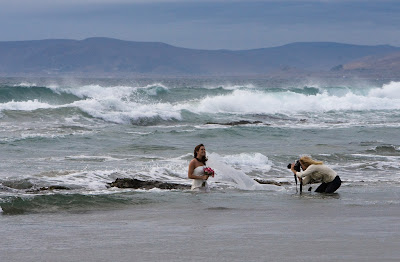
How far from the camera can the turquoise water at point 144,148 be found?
45.1ft

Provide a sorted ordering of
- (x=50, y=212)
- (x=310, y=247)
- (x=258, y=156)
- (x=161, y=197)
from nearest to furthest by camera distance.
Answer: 1. (x=310, y=247)
2. (x=50, y=212)
3. (x=161, y=197)
4. (x=258, y=156)

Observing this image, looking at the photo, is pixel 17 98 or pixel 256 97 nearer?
pixel 17 98

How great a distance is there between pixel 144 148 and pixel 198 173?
881 cm

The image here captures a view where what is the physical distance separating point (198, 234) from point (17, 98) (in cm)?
3888

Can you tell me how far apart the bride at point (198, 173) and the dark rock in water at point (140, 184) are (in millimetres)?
845

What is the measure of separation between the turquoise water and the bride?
2.06ft

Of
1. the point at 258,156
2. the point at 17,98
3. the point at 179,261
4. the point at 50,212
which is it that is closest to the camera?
the point at 179,261

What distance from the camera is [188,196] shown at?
1244 cm

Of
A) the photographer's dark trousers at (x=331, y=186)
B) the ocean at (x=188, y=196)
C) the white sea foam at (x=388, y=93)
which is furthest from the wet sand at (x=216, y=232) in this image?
the white sea foam at (x=388, y=93)

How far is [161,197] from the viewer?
12.3 meters

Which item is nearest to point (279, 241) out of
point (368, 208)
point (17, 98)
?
point (368, 208)

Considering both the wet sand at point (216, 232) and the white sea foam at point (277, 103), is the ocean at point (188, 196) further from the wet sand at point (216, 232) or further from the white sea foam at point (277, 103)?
the white sea foam at point (277, 103)

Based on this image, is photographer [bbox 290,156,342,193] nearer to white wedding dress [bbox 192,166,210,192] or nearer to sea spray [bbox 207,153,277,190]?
sea spray [bbox 207,153,277,190]

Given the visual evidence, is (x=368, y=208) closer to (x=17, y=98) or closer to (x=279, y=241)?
(x=279, y=241)
